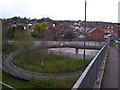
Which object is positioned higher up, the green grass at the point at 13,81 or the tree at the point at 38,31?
the tree at the point at 38,31

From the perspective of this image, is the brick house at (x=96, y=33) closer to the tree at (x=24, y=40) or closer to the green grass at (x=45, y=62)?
the tree at (x=24, y=40)

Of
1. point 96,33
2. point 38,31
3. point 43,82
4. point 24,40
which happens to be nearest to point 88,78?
point 43,82

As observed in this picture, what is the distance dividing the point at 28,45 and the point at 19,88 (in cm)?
1795

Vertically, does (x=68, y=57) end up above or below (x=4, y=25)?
below

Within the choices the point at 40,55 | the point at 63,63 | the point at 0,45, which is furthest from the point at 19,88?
the point at 0,45

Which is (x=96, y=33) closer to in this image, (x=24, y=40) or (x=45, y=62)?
(x=24, y=40)

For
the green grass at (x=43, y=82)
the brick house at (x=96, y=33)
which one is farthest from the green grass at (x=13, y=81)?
the brick house at (x=96, y=33)

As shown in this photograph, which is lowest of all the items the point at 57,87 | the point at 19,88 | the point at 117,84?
the point at 19,88

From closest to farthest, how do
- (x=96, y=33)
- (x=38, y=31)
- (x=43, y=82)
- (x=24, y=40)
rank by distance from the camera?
1. (x=43, y=82)
2. (x=24, y=40)
3. (x=38, y=31)
4. (x=96, y=33)

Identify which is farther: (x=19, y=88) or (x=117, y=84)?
(x=19, y=88)

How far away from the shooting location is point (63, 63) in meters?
29.6

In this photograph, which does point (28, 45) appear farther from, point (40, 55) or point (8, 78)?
point (8, 78)

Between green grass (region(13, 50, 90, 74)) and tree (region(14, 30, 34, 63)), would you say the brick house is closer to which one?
tree (region(14, 30, 34, 63))

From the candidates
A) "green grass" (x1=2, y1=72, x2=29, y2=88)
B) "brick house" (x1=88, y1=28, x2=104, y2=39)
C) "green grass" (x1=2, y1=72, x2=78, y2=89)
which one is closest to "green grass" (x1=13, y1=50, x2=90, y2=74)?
→ "green grass" (x1=2, y1=72, x2=29, y2=88)
